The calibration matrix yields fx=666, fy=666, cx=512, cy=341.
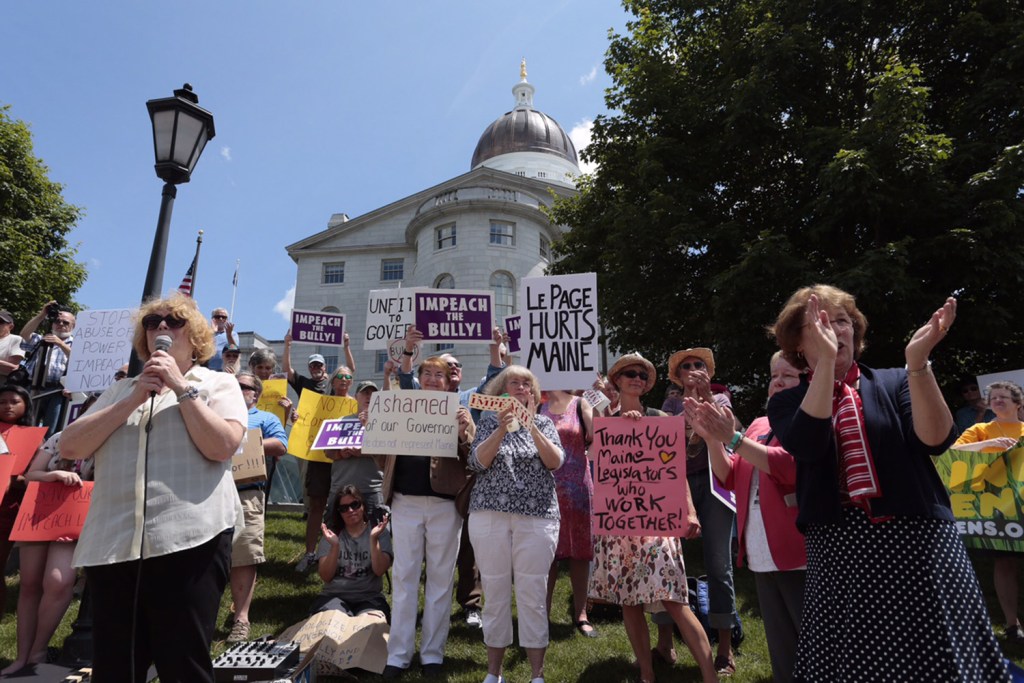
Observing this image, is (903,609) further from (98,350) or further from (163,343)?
(98,350)

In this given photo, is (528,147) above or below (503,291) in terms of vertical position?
above

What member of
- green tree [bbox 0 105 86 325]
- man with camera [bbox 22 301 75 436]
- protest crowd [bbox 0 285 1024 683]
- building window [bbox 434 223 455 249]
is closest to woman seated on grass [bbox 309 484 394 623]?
protest crowd [bbox 0 285 1024 683]

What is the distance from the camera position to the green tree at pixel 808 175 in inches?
439

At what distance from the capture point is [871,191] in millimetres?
11273

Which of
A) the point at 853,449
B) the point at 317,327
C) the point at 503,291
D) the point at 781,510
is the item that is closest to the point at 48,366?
the point at 317,327

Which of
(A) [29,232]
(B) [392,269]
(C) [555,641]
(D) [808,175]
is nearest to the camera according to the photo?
(C) [555,641]

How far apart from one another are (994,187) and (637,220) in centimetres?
596

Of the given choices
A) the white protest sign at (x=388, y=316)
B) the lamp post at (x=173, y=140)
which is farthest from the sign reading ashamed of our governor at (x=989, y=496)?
the lamp post at (x=173, y=140)

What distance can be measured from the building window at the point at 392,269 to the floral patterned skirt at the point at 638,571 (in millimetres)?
41033

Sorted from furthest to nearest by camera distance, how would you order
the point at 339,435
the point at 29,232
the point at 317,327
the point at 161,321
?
the point at 29,232 → the point at 317,327 → the point at 339,435 → the point at 161,321

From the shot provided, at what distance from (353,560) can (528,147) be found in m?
56.5

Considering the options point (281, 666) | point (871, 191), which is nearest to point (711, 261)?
point (871, 191)

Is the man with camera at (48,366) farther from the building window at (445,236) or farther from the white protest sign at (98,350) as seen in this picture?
the building window at (445,236)

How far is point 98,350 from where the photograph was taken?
8.23 meters
